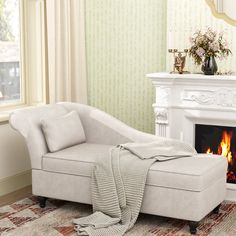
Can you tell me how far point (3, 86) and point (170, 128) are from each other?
5.30ft

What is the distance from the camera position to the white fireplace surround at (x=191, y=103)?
4695 mm

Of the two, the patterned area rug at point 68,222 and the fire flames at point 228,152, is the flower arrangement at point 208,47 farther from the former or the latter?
the patterned area rug at point 68,222

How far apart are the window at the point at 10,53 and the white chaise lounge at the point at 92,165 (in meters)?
0.70

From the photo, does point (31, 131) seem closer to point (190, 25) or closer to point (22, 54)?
point (22, 54)

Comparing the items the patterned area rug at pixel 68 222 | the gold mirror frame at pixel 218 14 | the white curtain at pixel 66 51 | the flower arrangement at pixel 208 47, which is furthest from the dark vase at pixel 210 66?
the white curtain at pixel 66 51

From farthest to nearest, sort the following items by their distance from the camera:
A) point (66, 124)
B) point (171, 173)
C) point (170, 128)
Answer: point (170, 128) → point (66, 124) → point (171, 173)

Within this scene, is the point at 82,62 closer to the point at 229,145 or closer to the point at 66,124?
the point at 66,124

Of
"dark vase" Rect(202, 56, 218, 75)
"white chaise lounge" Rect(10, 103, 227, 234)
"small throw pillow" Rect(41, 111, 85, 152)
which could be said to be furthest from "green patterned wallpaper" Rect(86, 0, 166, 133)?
"small throw pillow" Rect(41, 111, 85, 152)

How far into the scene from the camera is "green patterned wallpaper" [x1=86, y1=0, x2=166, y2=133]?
17.7 feet

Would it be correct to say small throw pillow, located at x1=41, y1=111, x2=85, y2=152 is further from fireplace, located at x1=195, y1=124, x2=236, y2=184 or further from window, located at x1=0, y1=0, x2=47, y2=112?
fireplace, located at x1=195, y1=124, x2=236, y2=184

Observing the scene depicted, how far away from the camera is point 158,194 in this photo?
4.01 metres

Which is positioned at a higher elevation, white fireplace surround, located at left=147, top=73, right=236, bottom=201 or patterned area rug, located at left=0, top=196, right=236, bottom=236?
white fireplace surround, located at left=147, top=73, right=236, bottom=201

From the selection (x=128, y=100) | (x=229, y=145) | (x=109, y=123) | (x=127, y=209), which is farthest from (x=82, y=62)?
(x=127, y=209)

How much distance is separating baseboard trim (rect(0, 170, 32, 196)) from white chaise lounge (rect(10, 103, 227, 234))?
0.57m
